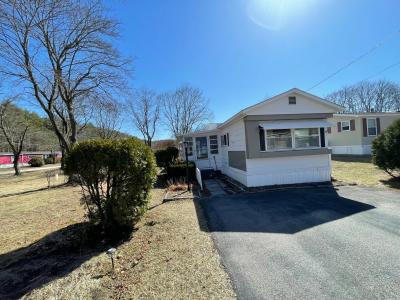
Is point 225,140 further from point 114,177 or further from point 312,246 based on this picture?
point 312,246

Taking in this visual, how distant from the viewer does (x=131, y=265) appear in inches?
151

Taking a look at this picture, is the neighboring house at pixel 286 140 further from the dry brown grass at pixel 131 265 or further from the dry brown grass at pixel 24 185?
the dry brown grass at pixel 24 185

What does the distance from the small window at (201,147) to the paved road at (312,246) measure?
30.3 ft

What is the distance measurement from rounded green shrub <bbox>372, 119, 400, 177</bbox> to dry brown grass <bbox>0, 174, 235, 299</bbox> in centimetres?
862

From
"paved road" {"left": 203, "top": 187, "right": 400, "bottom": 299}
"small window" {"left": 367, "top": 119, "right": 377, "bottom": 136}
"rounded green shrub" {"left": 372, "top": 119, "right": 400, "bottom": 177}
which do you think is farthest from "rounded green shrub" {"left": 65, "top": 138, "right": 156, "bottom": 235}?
"small window" {"left": 367, "top": 119, "right": 377, "bottom": 136}

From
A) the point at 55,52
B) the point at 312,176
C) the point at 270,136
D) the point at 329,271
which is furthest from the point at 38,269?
the point at 55,52

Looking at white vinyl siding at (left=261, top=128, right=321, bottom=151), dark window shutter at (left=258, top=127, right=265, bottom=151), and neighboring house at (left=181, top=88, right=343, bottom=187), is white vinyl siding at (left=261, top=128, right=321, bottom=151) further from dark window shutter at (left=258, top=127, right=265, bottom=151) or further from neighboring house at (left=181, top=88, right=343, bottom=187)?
dark window shutter at (left=258, top=127, right=265, bottom=151)

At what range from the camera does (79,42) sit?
14266mm

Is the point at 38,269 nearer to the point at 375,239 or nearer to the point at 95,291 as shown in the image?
the point at 95,291

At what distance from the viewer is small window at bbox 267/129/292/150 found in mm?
9984

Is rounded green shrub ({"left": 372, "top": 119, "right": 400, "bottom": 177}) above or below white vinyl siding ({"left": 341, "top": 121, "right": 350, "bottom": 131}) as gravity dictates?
below

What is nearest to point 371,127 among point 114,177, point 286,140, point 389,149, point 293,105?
point 389,149

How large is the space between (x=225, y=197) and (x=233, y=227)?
130 inches

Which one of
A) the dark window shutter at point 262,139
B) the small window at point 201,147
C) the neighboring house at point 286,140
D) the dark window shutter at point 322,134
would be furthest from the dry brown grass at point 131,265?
the small window at point 201,147
